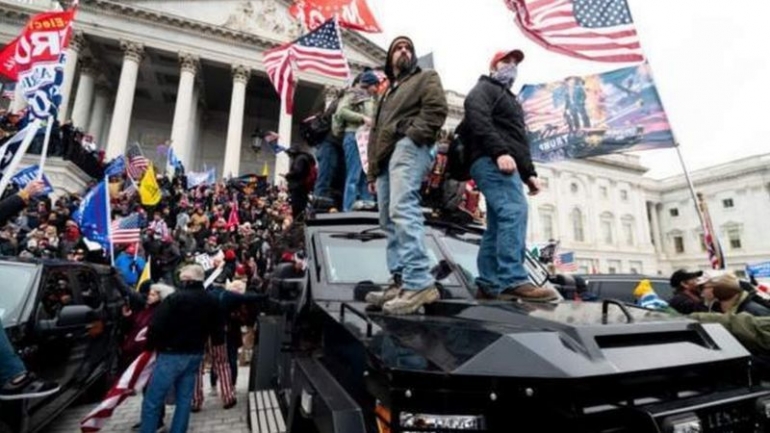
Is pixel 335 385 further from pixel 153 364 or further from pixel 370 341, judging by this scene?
pixel 153 364

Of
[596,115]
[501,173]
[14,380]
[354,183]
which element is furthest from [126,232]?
[596,115]

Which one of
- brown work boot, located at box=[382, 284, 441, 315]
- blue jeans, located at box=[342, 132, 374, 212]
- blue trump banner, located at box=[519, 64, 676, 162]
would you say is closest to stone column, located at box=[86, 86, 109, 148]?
blue trump banner, located at box=[519, 64, 676, 162]

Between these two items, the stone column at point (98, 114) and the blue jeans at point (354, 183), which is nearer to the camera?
the blue jeans at point (354, 183)

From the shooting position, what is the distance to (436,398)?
1449 millimetres

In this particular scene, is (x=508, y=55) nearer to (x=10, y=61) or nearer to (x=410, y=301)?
(x=410, y=301)

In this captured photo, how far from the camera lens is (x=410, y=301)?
2326 millimetres

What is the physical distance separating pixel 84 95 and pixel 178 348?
29965 mm

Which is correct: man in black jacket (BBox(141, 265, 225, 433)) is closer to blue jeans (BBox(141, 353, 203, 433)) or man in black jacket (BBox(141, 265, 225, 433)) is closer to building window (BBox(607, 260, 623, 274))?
blue jeans (BBox(141, 353, 203, 433))

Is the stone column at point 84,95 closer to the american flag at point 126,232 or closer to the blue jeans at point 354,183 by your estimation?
the american flag at point 126,232

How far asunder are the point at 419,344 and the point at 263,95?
123 feet

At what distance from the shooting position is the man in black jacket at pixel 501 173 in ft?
8.80

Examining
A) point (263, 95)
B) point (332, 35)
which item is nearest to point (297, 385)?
point (332, 35)

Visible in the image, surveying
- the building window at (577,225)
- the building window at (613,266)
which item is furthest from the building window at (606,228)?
the building window at (577,225)

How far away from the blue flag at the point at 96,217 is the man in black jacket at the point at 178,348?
5293mm
